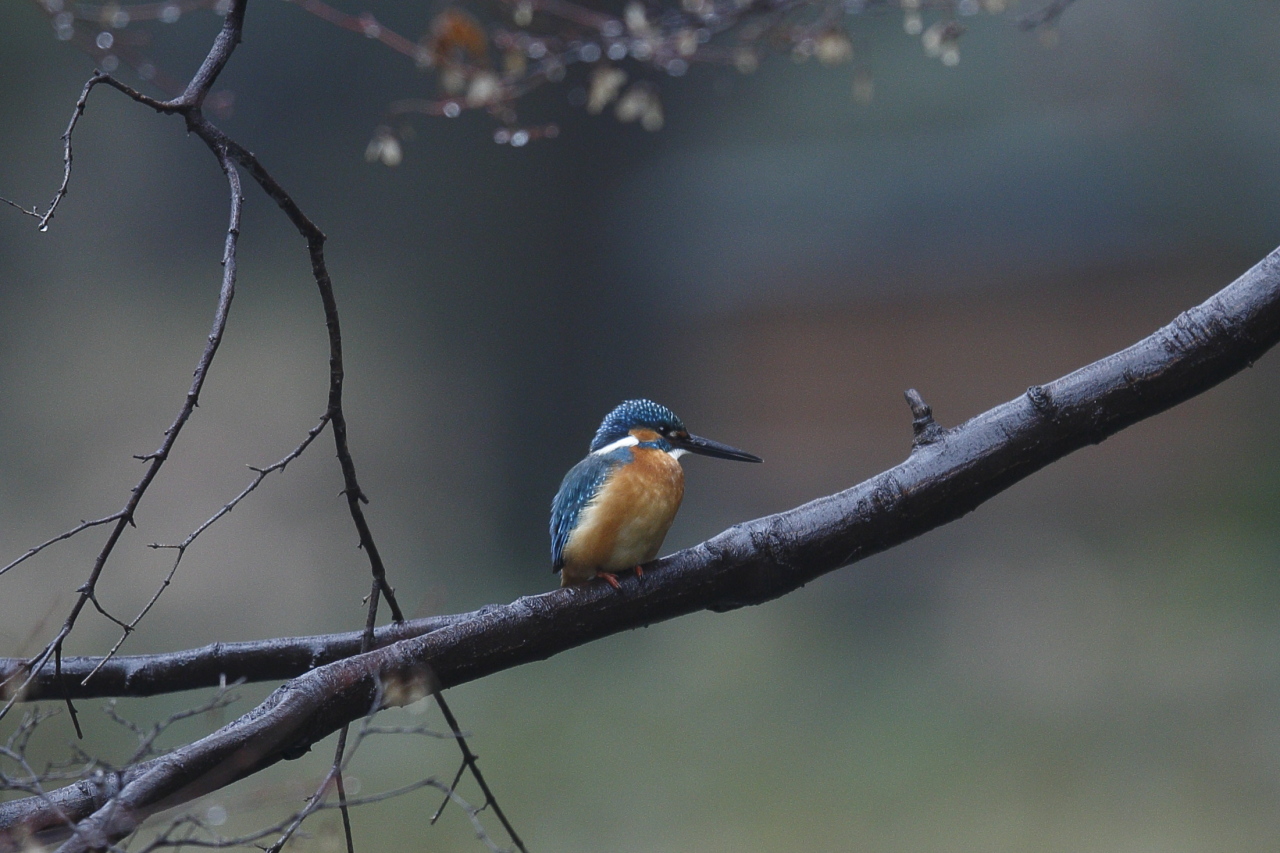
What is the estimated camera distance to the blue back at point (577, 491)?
3.59ft

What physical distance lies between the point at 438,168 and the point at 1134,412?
3.28 metres

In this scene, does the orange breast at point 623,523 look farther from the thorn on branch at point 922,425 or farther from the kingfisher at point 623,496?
the thorn on branch at point 922,425

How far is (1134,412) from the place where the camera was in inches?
38.3

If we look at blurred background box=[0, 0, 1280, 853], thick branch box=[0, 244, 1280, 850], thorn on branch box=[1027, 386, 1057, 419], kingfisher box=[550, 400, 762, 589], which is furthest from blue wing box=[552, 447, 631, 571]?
blurred background box=[0, 0, 1280, 853]

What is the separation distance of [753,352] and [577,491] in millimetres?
2654

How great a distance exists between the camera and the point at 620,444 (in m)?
1.22

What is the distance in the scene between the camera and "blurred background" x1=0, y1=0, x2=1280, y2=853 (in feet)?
10.2

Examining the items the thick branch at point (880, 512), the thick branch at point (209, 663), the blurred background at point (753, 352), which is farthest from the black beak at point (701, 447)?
the blurred background at point (753, 352)

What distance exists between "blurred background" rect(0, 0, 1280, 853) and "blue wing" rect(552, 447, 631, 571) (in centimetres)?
187


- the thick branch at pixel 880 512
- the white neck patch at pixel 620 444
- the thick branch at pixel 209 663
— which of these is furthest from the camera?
the white neck patch at pixel 620 444

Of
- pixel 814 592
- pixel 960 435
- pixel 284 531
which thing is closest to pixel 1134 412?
pixel 960 435

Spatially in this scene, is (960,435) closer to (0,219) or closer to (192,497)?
(192,497)

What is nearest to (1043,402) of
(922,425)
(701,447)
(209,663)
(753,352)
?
(922,425)

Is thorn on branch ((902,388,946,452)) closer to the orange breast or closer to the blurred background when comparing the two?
the orange breast
